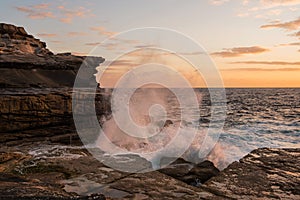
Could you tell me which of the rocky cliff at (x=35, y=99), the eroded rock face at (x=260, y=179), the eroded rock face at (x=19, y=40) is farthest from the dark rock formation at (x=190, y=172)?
the eroded rock face at (x=19, y=40)

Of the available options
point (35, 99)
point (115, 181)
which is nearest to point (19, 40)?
point (35, 99)

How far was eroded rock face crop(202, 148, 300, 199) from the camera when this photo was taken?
6.91m

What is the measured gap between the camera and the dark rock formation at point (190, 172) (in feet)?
23.7

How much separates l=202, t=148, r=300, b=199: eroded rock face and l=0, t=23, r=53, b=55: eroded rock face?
709 inches

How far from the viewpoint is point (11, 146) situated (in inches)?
438

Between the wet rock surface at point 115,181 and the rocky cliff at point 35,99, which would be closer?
the wet rock surface at point 115,181

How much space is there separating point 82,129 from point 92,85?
6007 millimetres

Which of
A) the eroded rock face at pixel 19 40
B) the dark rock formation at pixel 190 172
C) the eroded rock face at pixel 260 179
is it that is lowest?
the eroded rock face at pixel 260 179

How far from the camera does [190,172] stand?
746cm

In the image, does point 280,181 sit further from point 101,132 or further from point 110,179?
point 101,132

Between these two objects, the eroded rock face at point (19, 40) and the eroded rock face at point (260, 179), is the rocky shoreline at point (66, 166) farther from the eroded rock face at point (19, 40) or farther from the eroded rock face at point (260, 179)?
the eroded rock face at point (19, 40)

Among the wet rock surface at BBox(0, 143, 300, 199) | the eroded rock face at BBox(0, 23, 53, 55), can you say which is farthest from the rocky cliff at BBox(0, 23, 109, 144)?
the eroded rock face at BBox(0, 23, 53, 55)

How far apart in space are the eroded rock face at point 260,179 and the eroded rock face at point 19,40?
18006mm

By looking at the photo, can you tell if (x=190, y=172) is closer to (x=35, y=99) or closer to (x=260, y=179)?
(x=260, y=179)
